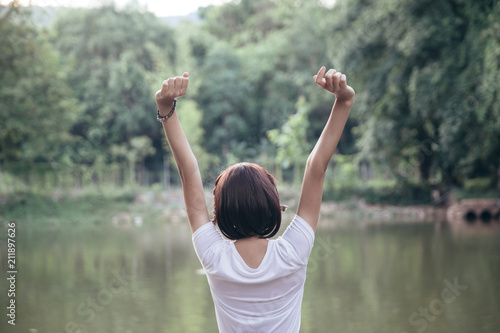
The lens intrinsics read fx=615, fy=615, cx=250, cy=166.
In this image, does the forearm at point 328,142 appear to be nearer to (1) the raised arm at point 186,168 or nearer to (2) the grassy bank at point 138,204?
(1) the raised arm at point 186,168

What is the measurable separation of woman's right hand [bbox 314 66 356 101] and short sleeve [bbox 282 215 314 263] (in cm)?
31

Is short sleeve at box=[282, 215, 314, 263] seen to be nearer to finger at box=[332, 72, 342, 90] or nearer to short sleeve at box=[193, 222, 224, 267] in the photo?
short sleeve at box=[193, 222, 224, 267]

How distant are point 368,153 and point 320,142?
20432mm

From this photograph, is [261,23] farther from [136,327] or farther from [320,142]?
[320,142]

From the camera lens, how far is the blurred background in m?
6.75

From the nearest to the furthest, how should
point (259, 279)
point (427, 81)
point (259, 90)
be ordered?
point (259, 279) → point (427, 81) → point (259, 90)

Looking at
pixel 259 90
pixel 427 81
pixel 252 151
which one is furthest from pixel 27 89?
pixel 259 90

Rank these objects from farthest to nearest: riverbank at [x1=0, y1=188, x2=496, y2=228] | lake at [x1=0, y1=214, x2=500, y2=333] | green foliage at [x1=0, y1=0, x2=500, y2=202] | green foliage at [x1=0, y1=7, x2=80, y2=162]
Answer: riverbank at [x1=0, y1=188, x2=496, y2=228] → green foliage at [x1=0, y1=7, x2=80, y2=162] → green foliage at [x1=0, y1=0, x2=500, y2=202] → lake at [x1=0, y1=214, x2=500, y2=333]

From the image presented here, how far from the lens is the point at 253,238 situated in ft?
4.63

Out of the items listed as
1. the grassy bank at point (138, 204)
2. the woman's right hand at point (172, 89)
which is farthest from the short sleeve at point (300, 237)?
the grassy bank at point (138, 204)

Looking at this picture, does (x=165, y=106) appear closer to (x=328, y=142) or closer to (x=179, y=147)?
(x=179, y=147)

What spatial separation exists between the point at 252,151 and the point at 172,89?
2921 centimetres

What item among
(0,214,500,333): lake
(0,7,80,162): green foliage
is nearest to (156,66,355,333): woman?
(0,214,500,333): lake

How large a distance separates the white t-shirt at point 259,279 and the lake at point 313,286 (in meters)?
4.06
